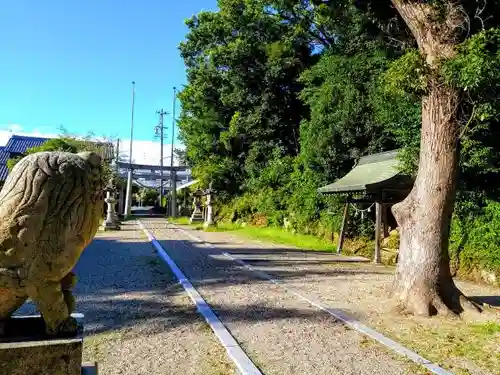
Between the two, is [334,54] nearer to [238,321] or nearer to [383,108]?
[383,108]

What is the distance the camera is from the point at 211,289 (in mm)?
7297

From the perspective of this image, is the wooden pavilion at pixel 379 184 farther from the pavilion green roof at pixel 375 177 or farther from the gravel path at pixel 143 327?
the gravel path at pixel 143 327

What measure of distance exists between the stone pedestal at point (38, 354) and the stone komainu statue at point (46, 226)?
113 mm

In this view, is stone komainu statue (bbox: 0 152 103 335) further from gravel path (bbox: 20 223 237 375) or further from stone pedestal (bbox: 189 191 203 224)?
stone pedestal (bbox: 189 191 203 224)

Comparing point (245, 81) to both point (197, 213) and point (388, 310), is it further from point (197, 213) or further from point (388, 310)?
point (388, 310)

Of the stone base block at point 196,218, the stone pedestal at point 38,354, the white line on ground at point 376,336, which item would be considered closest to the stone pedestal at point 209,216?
the stone base block at point 196,218

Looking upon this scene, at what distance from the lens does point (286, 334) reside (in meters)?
4.85

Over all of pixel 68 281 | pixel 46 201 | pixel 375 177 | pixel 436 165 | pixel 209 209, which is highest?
pixel 375 177

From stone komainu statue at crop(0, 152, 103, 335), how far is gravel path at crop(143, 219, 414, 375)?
2.01 m

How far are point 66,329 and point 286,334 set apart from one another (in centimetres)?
278

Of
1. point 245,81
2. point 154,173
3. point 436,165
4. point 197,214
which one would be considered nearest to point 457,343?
point 436,165

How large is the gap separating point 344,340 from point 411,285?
1.77 metres

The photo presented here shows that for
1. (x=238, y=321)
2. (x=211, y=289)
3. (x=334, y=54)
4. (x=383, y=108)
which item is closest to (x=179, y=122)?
(x=334, y=54)

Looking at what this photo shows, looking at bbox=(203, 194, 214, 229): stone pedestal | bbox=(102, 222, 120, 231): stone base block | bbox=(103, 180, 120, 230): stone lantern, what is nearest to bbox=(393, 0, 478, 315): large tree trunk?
bbox=(102, 222, 120, 231): stone base block
